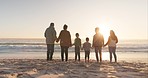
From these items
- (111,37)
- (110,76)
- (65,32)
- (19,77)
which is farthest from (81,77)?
(111,37)

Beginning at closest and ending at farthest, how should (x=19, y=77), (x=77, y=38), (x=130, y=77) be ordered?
(x=19, y=77) → (x=130, y=77) → (x=77, y=38)

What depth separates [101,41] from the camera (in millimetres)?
16031

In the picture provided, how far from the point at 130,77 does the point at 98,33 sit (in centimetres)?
728

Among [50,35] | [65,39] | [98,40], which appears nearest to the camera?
[65,39]

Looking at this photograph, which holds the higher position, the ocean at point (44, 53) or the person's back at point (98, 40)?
the person's back at point (98, 40)

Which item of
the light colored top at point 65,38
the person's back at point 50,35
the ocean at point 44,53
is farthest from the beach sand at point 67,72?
the ocean at point 44,53

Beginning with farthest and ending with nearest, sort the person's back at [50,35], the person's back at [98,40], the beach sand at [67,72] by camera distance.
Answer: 1. the person's back at [98,40]
2. the person's back at [50,35]
3. the beach sand at [67,72]

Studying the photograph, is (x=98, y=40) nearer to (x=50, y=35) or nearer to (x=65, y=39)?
(x=65, y=39)

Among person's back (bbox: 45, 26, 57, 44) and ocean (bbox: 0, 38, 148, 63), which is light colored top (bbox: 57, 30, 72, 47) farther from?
ocean (bbox: 0, 38, 148, 63)

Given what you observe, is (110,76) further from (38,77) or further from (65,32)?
(65,32)

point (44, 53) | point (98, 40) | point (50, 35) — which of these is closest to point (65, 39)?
point (50, 35)

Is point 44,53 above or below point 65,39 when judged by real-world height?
below

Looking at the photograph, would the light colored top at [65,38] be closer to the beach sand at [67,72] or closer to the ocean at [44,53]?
the beach sand at [67,72]

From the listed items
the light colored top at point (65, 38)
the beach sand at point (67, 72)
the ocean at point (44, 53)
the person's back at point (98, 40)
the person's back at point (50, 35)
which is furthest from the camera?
the ocean at point (44, 53)
